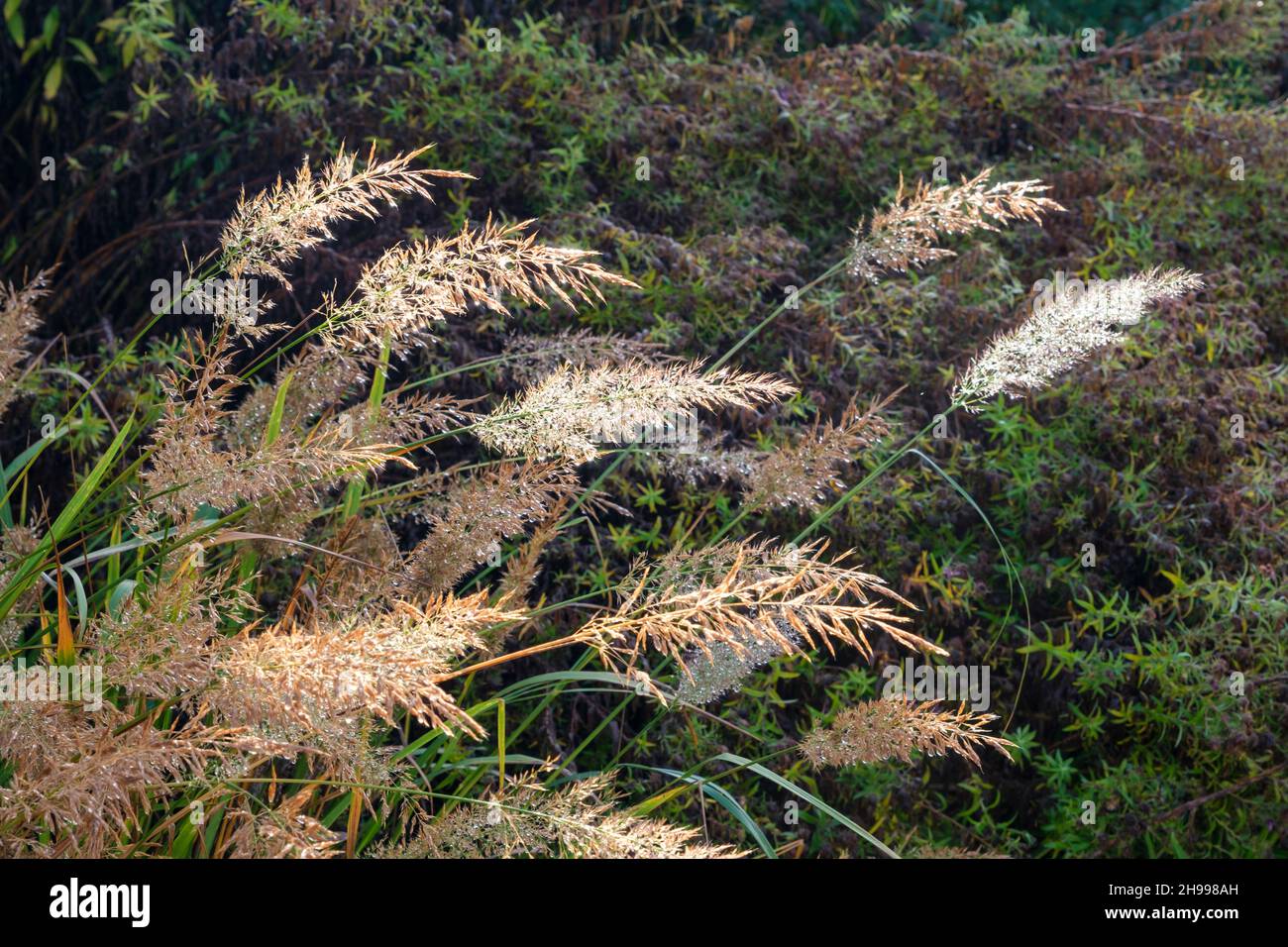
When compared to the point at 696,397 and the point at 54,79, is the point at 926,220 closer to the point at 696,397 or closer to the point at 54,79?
the point at 696,397

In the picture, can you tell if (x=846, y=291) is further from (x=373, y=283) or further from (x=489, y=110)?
(x=373, y=283)

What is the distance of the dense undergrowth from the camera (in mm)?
1888

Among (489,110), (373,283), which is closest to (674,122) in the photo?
(489,110)

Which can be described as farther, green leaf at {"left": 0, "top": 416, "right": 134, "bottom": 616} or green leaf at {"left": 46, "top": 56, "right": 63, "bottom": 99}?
green leaf at {"left": 46, "top": 56, "right": 63, "bottom": 99}

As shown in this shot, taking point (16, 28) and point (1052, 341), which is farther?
point (16, 28)

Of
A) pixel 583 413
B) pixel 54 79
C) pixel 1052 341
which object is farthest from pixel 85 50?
pixel 1052 341

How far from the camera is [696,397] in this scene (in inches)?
63.0

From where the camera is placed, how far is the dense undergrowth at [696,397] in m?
1.89

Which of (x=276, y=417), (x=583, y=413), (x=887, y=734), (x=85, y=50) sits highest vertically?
(x=85, y=50)

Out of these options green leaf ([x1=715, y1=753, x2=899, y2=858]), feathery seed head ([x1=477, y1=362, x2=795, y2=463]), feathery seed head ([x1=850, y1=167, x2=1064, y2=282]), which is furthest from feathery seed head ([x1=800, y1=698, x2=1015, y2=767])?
feathery seed head ([x1=850, y1=167, x2=1064, y2=282])

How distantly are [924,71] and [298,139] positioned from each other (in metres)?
2.00

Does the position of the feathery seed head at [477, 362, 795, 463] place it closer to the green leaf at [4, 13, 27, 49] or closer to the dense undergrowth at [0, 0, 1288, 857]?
the dense undergrowth at [0, 0, 1288, 857]

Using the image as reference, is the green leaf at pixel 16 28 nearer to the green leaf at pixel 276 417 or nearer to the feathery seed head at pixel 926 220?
the green leaf at pixel 276 417
